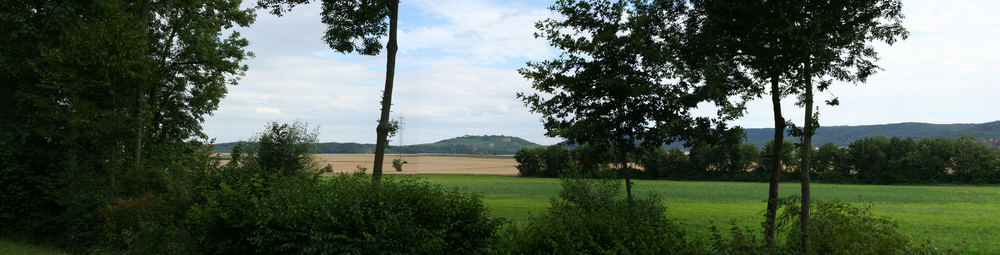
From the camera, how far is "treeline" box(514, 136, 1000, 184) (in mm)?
63312

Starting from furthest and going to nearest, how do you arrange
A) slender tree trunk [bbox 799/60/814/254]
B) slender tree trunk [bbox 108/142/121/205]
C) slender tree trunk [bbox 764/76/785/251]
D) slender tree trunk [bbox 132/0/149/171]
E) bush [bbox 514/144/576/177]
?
1. bush [bbox 514/144/576/177]
2. slender tree trunk [bbox 132/0/149/171]
3. slender tree trunk [bbox 108/142/121/205]
4. slender tree trunk [bbox 764/76/785/251]
5. slender tree trunk [bbox 799/60/814/254]

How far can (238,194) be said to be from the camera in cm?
1001

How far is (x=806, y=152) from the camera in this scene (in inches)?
362

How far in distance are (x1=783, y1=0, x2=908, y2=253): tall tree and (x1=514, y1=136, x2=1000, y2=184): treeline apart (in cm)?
5047

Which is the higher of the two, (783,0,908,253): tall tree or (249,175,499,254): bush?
(783,0,908,253): tall tree

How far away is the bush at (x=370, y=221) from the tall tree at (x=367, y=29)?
419cm

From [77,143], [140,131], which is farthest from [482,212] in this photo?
[77,143]

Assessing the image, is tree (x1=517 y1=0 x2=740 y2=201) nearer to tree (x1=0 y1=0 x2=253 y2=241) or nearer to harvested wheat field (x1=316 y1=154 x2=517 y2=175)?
tree (x1=0 y1=0 x2=253 y2=241)

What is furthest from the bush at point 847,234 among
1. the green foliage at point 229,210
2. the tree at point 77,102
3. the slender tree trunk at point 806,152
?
Result: the tree at point 77,102

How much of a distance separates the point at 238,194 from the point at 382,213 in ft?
9.88

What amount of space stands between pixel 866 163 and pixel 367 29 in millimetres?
71388

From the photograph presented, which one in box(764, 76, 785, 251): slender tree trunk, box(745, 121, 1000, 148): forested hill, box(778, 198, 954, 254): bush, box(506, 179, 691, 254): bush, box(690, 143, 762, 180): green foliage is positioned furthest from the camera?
box(745, 121, 1000, 148): forested hill

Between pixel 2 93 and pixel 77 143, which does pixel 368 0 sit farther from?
pixel 2 93

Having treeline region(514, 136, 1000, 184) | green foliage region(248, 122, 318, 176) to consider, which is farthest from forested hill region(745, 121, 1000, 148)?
green foliage region(248, 122, 318, 176)
